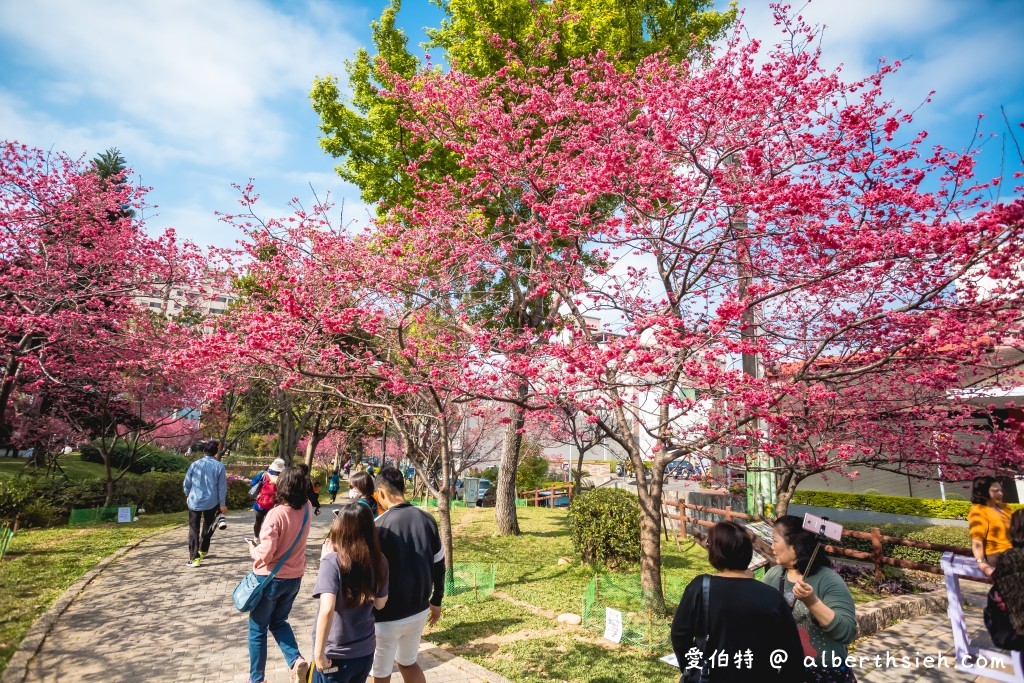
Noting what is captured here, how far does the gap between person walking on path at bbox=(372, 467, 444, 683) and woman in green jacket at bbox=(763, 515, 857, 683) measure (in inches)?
90.1

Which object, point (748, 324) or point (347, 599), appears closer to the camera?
point (347, 599)

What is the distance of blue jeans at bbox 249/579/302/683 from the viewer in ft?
13.4

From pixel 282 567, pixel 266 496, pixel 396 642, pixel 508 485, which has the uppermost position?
pixel 266 496

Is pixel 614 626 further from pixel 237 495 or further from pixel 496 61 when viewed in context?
pixel 237 495

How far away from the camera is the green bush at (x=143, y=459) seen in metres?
23.8

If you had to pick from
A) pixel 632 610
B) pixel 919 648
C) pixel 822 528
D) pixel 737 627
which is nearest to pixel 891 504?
pixel 919 648

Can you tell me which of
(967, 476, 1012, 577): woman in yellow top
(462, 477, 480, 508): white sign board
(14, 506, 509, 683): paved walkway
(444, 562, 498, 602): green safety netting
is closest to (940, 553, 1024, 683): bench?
(967, 476, 1012, 577): woman in yellow top

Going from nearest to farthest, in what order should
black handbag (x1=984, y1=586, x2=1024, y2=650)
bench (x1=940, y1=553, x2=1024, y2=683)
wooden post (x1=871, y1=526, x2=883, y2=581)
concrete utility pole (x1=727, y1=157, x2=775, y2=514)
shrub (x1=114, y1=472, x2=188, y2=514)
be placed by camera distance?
black handbag (x1=984, y1=586, x2=1024, y2=650) → bench (x1=940, y1=553, x2=1024, y2=683) → concrete utility pole (x1=727, y1=157, x2=775, y2=514) → wooden post (x1=871, y1=526, x2=883, y2=581) → shrub (x1=114, y1=472, x2=188, y2=514)

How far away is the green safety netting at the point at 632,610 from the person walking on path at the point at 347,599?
374 centimetres

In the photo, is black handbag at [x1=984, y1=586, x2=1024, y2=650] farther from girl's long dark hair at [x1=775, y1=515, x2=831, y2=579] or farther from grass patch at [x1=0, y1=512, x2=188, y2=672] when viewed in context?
grass patch at [x1=0, y1=512, x2=188, y2=672]

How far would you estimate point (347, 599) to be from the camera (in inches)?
120

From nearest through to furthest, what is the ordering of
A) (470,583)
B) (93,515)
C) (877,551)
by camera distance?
(470,583), (877,551), (93,515)

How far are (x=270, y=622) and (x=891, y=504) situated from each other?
1772 centimetres

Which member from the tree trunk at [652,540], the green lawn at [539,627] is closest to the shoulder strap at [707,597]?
the green lawn at [539,627]
